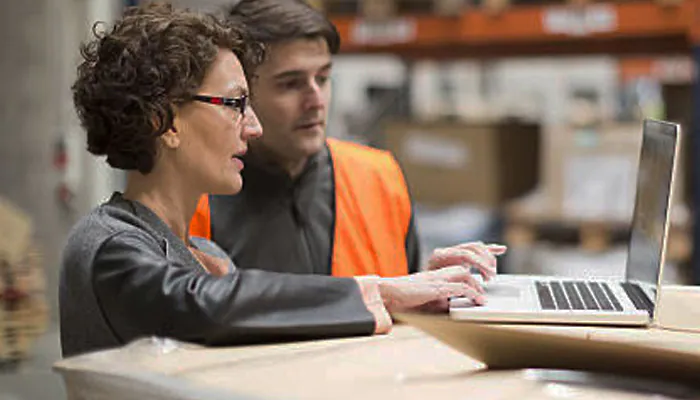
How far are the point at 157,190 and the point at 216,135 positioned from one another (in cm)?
16

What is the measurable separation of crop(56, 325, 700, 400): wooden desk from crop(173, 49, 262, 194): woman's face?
48 cm

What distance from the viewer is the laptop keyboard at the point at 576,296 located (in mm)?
1845

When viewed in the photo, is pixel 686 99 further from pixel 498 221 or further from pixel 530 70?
pixel 530 70

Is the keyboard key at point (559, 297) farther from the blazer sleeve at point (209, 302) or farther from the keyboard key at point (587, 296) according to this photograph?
the blazer sleeve at point (209, 302)

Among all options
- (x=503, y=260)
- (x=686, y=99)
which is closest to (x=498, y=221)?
(x=503, y=260)

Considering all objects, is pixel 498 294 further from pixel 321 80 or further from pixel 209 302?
pixel 321 80

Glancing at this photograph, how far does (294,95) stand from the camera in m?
2.51

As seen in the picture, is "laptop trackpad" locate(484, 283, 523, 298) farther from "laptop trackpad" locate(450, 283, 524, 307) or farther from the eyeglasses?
the eyeglasses

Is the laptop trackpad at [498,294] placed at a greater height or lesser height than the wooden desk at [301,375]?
lesser

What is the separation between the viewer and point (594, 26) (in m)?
4.25

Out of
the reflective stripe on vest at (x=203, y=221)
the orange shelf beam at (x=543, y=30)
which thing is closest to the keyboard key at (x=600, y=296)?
the reflective stripe on vest at (x=203, y=221)

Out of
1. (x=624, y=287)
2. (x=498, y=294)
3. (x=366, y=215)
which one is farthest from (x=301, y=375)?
(x=366, y=215)

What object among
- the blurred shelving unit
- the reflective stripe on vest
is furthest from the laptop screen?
the blurred shelving unit

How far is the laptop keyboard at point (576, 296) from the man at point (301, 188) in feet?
2.27
